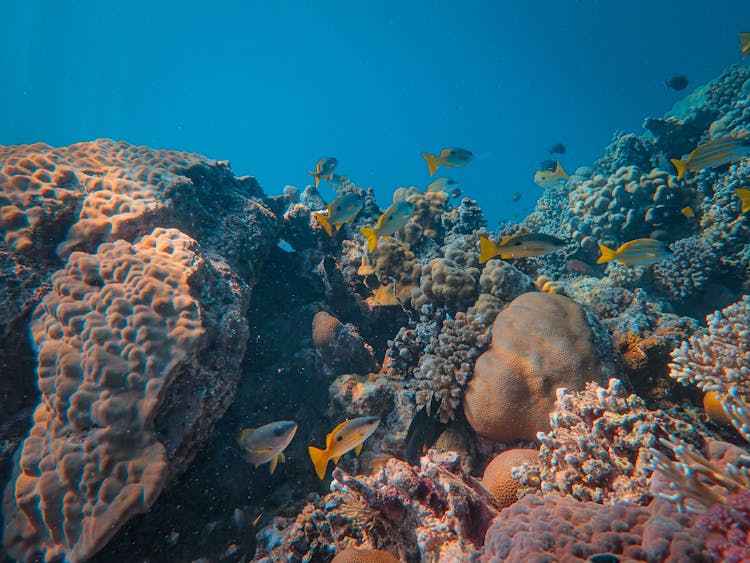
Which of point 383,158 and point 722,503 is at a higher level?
point 383,158

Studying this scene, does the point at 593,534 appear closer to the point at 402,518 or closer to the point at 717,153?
the point at 402,518

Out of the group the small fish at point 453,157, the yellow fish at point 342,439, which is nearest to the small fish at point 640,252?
the small fish at point 453,157

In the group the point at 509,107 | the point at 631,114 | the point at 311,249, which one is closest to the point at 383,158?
the point at 509,107

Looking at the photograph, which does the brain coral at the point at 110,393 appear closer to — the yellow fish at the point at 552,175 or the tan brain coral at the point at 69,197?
the tan brain coral at the point at 69,197

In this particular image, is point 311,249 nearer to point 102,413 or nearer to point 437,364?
point 437,364

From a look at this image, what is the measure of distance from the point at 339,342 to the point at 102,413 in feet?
10.3

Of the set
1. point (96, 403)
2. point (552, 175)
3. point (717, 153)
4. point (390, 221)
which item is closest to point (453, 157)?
point (390, 221)

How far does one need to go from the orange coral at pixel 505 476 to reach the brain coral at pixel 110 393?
2.92 meters

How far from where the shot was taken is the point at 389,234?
5.54 meters

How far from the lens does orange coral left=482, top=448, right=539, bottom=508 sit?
311cm

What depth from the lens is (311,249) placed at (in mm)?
7547

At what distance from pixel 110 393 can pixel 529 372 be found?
13.4ft

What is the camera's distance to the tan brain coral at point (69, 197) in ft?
14.4

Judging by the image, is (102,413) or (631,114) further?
(631,114)
